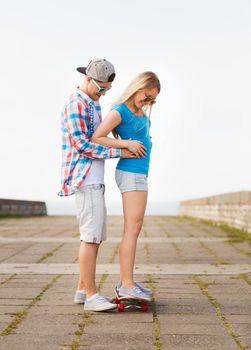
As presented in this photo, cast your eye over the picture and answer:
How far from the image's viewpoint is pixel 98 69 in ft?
14.5

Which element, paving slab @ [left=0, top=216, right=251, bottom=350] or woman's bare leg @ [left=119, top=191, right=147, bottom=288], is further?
woman's bare leg @ [left=119, top=191, right=147, bottom=288]

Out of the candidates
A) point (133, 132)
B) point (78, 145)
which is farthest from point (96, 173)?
point (133, 132)

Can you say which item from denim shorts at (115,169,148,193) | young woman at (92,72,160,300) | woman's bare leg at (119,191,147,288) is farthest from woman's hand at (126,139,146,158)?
woman's bare leg at (119,191,147,288)

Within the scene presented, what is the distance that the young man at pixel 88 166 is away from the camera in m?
4.38

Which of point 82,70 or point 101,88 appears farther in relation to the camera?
point 82,70

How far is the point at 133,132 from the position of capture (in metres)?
4.51

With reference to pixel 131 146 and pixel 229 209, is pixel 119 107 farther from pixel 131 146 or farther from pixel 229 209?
pixel 229 209

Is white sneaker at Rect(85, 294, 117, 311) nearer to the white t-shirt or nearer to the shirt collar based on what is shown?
the white t-shirt

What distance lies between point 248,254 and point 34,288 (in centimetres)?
358

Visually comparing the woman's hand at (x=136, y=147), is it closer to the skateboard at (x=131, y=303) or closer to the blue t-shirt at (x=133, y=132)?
the blue t-shirt at (x=133, y=132)

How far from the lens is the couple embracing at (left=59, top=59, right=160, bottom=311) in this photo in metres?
4.38

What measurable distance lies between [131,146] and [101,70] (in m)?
0.57

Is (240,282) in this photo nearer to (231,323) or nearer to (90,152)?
(231,323)

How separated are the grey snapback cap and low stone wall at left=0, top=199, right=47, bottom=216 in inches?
647
